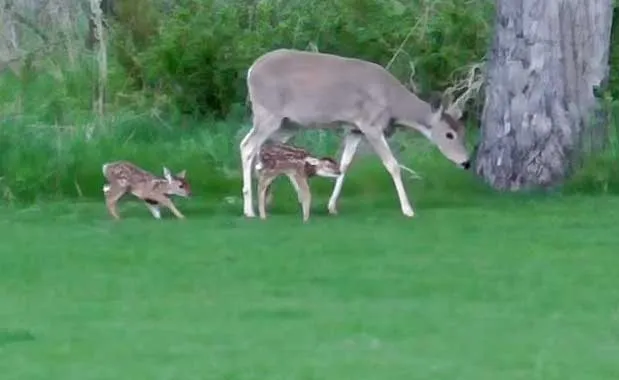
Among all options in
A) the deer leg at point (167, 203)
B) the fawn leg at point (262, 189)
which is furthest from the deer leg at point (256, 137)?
the deer leg at point (167, 203)

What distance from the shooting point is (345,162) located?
1559 centimetres

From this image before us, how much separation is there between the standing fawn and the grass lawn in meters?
0.21

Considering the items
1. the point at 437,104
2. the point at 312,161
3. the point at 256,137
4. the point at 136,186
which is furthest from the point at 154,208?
the point at 437,104

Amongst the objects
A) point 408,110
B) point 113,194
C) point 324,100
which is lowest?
point 113,194

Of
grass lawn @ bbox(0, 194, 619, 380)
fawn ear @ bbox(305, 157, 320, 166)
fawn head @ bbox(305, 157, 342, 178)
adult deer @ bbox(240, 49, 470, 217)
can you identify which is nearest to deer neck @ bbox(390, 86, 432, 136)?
adult deer @ bbox(240, 49, 470, 217)

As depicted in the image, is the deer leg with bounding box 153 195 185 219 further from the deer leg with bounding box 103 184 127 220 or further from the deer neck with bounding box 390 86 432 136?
the deer neck with bounding box 390 86 432 136

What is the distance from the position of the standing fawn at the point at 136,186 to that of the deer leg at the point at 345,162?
4.17 feet

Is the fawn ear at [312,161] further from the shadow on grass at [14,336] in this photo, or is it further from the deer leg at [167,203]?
the shadow on grass at [14,336]

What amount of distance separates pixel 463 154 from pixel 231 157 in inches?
101

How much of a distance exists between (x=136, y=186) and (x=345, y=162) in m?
1.89

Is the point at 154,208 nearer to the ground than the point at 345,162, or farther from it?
nearer to the ground

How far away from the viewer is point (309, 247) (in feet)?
42.4

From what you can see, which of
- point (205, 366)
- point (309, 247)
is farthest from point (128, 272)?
point (205, 366)

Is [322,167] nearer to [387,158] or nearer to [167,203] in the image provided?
[387,158]
